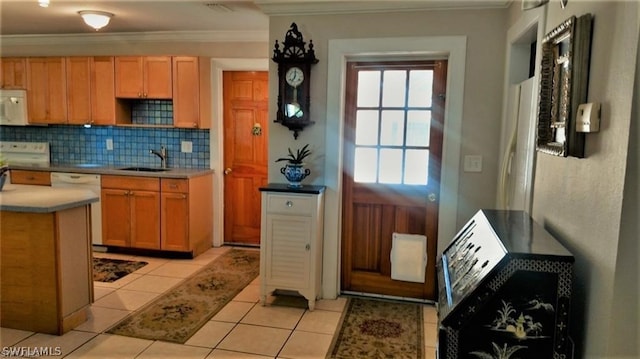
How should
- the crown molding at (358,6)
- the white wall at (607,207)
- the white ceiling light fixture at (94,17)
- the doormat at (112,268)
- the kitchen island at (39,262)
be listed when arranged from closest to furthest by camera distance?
the white wall at (607,207), the kitchen island at (39,262), the crown molding at (358,6), the white ceiling light fixture at (94,17), the doormat at (112,268)

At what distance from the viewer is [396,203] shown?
3496mm

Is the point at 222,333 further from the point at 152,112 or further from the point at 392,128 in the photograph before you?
the point at 152,112

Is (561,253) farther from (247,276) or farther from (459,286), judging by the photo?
(247,276)

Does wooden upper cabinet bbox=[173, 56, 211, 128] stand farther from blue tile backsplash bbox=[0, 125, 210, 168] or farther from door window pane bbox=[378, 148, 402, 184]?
door window pane bbox=[378, 148, 402, 184]

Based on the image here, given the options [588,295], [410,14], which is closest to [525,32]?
[410,14]

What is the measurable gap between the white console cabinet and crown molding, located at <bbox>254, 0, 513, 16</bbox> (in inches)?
53.9

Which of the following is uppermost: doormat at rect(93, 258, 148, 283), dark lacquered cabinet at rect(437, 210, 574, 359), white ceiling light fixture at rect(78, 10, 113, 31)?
white ceiling light fixture at rect(78, 10, 113, 31)

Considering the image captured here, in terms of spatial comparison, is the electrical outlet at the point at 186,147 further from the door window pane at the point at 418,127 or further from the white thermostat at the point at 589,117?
the white thermostat at the point at 589,117

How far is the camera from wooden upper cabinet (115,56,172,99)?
15.0 ft

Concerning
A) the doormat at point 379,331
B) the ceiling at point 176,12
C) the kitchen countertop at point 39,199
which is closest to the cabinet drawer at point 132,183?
the kitchen countertop at point 39,199

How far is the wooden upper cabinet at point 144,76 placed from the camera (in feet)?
15.0

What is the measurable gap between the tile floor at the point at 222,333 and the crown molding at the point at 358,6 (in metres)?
2.30

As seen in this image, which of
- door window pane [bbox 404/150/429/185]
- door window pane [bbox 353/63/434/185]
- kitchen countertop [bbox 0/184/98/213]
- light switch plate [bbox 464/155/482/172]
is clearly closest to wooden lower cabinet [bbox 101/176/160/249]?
kitchen countertop [bbox 0/184/98/213]

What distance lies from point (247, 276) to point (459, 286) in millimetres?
2862
